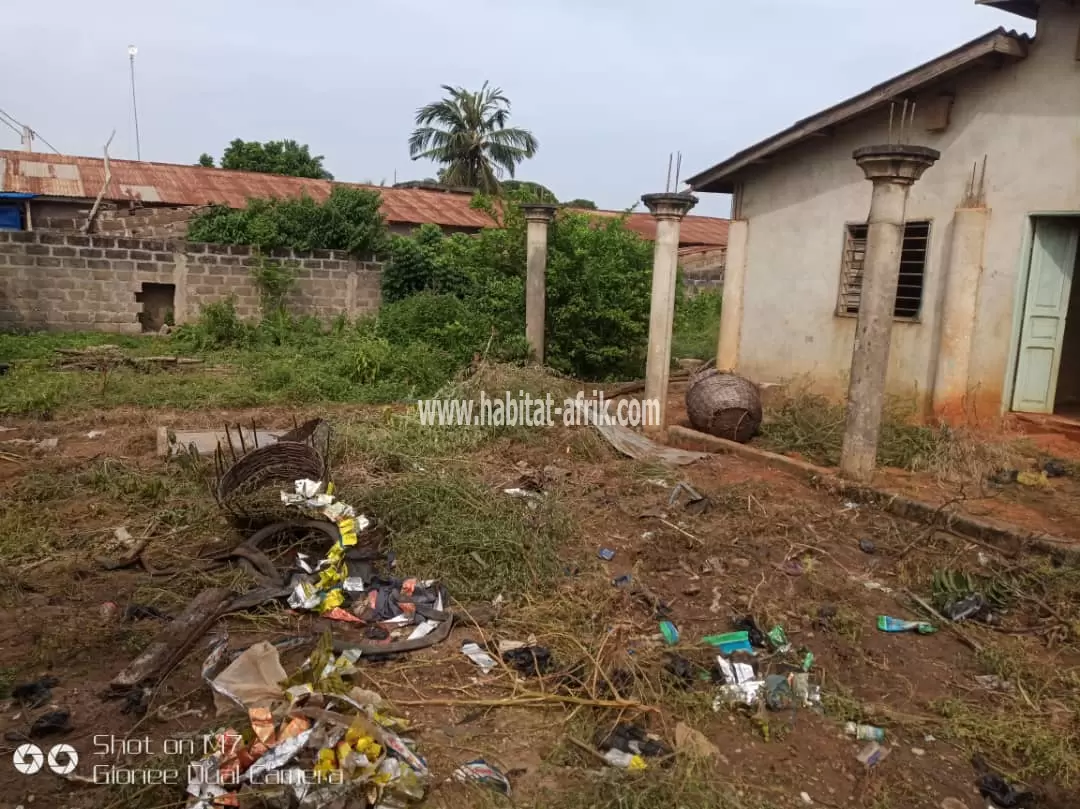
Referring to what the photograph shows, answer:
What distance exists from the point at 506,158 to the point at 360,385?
67.0ft

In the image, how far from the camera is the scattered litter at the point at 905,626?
4195 mm

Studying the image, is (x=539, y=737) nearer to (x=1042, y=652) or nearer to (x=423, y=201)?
(x=1042, y=652)

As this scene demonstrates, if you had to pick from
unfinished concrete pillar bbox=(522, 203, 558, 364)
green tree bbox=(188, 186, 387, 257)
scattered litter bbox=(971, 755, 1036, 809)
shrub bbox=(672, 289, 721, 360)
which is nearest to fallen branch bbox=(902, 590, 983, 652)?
scattered litter bbox=(971, 755, 1036, 809)

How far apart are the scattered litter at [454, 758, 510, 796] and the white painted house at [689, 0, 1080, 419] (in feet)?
20.8

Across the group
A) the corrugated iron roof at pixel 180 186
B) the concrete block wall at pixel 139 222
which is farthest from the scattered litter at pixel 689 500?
the concrete block wall at pixel 139 222

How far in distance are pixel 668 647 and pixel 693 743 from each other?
0.79m

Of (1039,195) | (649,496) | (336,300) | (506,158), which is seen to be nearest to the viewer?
(649,496)

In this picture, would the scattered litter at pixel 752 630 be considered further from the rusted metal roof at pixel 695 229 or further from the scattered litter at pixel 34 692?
the rusted metal roof at pixel 695 229

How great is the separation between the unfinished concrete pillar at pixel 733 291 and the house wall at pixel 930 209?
10 cm

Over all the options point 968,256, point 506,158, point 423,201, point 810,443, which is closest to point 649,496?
point 810,443

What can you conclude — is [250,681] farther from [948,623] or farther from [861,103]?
[861,103]

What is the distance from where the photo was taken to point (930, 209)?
7.79 metres

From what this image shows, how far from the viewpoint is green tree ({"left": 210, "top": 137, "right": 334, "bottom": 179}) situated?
957 inches

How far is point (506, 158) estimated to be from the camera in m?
28.7
